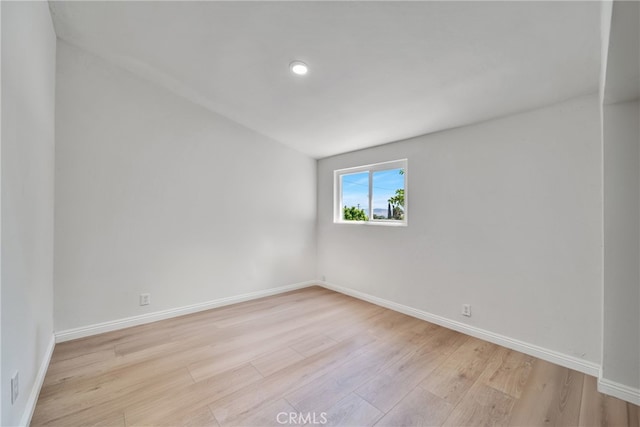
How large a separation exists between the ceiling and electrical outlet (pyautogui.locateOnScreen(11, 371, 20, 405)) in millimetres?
2335

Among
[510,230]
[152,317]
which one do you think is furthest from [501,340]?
[152,317]

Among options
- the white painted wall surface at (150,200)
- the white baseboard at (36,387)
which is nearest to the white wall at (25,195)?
the white baseboard at (36,387)

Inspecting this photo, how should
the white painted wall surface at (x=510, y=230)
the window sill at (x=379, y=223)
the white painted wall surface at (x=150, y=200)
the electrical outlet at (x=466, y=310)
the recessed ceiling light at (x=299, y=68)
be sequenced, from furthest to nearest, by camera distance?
the window sill at (x=379, y=223)
the electrical outlet at (x=466, y=310)
the white painted wall surface at (x=150, y=200)
the recessed ceiling light at (x=299, y=68)
the white painted wall surface at (x=510, y=230)

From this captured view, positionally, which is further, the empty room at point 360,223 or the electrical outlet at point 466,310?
the electrical outlet at point 466,310

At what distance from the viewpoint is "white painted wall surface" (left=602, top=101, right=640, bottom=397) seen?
168cm

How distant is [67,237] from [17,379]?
57.4 inches

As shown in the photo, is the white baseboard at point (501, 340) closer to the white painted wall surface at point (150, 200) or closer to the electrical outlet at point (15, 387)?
the white painted wall surface at point (150, 200)

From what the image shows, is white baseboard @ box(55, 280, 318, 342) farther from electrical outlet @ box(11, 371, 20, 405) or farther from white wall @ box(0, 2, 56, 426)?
electrical outlet @ box(11, 371, 20, 405)

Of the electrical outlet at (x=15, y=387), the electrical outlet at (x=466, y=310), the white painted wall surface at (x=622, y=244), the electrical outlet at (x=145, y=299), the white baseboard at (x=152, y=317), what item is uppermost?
the white painted wall surface at (x=622, y=244)

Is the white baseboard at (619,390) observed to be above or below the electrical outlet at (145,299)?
below

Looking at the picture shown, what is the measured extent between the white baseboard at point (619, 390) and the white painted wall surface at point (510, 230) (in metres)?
0.23

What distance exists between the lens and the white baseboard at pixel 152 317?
243 cm

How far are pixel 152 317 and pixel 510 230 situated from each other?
11.9ft

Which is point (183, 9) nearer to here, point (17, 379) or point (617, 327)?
point (17, 379)
